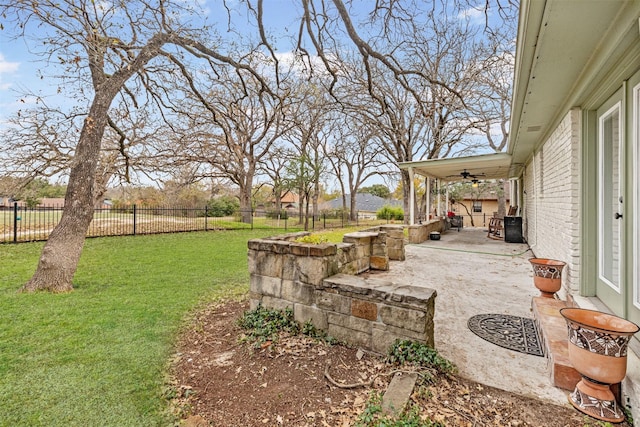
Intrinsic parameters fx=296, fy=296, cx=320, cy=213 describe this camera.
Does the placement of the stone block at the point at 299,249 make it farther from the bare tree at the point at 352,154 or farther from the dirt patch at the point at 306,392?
the bare tree at the point at 352,154

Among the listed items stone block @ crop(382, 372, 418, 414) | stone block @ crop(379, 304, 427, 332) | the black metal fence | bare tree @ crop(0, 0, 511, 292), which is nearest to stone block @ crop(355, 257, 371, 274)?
stone block @ crop(379, 304, 427, 332)

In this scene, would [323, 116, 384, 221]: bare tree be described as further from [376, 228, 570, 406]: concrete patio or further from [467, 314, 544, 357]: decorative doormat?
[467, 314, 544, 357]: decorative doormat

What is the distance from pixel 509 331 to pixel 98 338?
13.1 feet

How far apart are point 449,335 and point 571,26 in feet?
8.74

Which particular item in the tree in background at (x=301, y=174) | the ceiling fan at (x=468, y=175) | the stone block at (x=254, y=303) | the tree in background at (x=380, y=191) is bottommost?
the stone block at (x=254, y=303)

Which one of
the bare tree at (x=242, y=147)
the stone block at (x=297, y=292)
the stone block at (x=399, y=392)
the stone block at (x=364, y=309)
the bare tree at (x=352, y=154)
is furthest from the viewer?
the bare tree at (x=352, y=154)

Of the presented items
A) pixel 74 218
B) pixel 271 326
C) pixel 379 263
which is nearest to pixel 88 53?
pixel 74 218

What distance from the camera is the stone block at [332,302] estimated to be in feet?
8.73

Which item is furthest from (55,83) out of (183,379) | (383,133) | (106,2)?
(383,133)

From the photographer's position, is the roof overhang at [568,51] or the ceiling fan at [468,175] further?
the ceiling fan at [468,175]

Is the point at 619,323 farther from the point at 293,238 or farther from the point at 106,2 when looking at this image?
the point at 106,2

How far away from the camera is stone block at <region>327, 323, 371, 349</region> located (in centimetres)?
255

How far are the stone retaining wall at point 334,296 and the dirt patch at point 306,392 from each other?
0.20m

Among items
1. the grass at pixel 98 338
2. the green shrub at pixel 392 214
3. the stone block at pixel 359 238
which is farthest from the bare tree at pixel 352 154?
the grass at pixel 98 338
